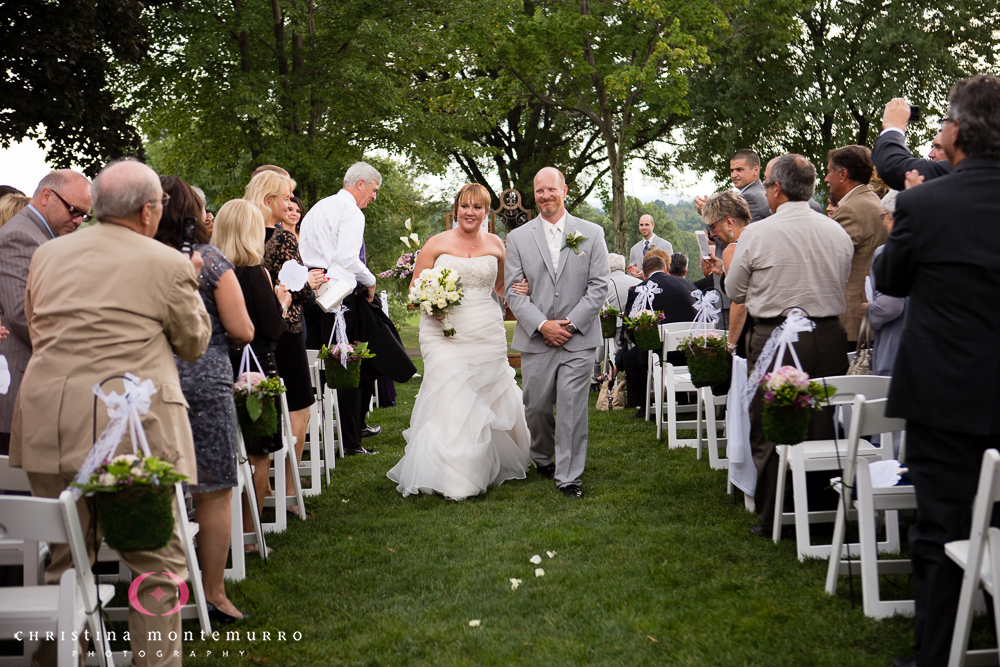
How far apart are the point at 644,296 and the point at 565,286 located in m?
2.26

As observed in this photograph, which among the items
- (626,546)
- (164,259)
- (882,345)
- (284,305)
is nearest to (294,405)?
(284,305)

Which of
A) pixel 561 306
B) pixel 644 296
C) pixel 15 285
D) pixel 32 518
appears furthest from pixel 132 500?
pixel 644 296

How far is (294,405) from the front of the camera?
6148mm

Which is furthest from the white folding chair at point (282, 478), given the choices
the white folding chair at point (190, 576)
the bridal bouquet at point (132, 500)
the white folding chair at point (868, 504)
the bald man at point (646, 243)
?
the bald man at point (646, 243)

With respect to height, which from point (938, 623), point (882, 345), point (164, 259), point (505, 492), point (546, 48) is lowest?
point (505, 492)

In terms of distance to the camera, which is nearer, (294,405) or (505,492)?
(294,405)

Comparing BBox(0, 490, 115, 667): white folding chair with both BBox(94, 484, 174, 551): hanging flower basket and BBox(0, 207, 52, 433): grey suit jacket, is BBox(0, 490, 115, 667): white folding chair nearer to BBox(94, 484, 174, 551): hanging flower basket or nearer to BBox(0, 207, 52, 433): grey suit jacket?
BBox(94, 484, 174, 551): hanging flower basket

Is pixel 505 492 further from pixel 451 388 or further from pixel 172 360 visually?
pixel 172 360

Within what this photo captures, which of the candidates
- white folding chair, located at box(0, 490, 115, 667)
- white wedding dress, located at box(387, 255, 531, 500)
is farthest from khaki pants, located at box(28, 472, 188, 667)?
white wedding dress, located at box(387, 255, 531, 500)

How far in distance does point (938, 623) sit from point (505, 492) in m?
4.17

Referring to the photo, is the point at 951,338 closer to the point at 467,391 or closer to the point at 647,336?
the point at 467,391

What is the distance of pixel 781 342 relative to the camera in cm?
457

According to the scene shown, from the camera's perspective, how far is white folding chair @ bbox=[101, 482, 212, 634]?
3.93 meters

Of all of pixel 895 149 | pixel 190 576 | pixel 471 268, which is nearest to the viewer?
pixel 190 576
